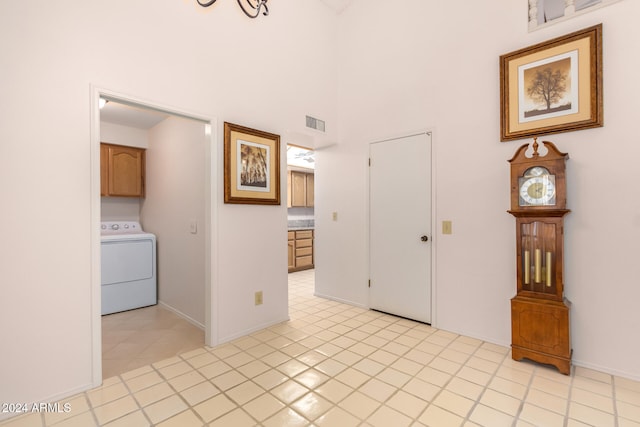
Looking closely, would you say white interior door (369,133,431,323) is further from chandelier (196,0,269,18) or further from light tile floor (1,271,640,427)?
chandelier (196,0,269,18)

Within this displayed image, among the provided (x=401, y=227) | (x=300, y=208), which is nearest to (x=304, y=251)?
(x=300, y=208)

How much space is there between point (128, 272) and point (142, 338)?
3.85 feet

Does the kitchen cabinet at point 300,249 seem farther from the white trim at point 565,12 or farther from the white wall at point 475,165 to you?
the white trim at point 565,12

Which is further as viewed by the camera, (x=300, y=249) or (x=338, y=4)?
(x=300, y=249)

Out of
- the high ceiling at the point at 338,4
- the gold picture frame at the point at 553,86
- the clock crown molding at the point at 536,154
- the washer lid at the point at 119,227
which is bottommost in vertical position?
the washer lid at the point at 119,227

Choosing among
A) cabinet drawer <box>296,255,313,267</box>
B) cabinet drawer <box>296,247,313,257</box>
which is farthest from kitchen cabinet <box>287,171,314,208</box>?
cabinet drawer <box>296,255,313,267</box>

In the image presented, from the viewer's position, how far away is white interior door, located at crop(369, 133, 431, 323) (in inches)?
124

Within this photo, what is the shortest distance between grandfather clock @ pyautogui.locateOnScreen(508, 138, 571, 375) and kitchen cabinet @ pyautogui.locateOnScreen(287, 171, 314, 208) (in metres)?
4.59

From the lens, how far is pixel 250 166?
290 centimetres

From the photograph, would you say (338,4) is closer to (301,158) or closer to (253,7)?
(253,7)

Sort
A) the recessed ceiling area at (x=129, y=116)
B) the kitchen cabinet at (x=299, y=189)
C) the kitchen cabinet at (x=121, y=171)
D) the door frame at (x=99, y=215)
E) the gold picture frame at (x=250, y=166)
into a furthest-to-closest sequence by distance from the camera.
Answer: the kitchen cabinet at (x=299, y=189)
the kitchen cabinet at (x=121, y=171)
the recessed ceiling area at (x=129, y=116)
the gold picture frame at (x=250, y=166)
the door frame at (x=99, y=215)

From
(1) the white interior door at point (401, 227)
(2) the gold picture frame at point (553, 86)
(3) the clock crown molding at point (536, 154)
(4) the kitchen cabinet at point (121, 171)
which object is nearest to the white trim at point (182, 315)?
(4) the kitchen cabinet at point (121, 171)

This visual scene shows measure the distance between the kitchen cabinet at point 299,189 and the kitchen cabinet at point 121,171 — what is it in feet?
9.44

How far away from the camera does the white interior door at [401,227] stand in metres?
3.16
